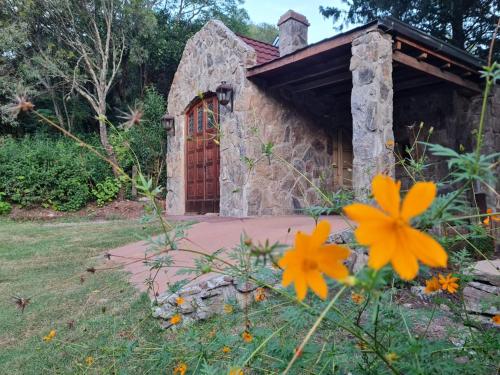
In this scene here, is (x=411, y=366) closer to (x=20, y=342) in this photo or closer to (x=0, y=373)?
(x=0, y=373)

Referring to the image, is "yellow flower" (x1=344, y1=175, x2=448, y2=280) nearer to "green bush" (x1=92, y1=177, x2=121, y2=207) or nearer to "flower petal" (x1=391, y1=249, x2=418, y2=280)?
"flower petal" (x1=391, y1=249, x2=418, y2=280)

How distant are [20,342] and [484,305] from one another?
2.59m

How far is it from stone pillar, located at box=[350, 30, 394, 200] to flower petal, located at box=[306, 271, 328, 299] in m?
4.17

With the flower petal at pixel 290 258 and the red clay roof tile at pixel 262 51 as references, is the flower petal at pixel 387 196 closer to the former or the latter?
the flower petal at pixel 290 258

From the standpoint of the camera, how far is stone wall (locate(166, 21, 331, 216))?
596 cm

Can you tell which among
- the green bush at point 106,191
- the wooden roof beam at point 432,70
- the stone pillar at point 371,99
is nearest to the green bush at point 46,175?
the green bush at point 106,191

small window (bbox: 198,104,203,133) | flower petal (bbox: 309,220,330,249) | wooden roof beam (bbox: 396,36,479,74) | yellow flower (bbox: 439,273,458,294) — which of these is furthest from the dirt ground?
flower petal (bbox: 309,220,330,249)

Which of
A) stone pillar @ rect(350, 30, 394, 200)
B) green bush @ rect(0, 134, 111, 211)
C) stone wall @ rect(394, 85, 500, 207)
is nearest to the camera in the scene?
stone pillar @ rect(350, 30, 394, 200)

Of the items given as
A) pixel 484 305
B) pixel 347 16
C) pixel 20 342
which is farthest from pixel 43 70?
pixel 484 305

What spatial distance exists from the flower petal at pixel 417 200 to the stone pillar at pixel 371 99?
417cm

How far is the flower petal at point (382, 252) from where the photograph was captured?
31 centimetres

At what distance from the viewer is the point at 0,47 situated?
1076 centimetres

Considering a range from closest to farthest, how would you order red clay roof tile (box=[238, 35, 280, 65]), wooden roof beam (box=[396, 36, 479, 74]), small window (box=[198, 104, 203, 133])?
wooden roof beam (box=[396, 36, 479, 74]), red clay roof tile (box=[238, 35, 280, 65]), small window (box=[198, 104, 203, 133])

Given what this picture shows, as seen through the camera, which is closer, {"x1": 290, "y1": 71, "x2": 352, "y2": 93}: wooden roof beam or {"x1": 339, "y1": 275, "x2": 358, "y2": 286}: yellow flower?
{"x1": 339, "y1": 275, "x2": 358, "y2": 286}: yellow flower
